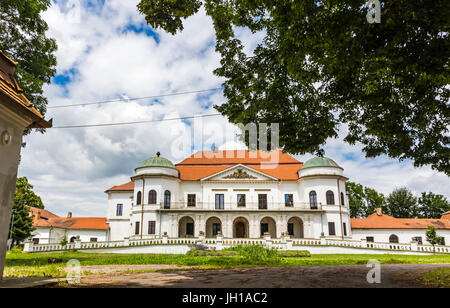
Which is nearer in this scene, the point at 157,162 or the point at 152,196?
the point at 152,196

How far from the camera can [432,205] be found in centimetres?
5531

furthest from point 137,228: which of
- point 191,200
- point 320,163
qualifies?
point 320,163

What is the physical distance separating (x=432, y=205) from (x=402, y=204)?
6.57 m

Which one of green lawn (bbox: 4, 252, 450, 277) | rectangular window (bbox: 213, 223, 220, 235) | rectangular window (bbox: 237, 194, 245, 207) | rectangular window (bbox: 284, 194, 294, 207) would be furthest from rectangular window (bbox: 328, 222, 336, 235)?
green lawn (bbox: 4, 252, 450, 277)

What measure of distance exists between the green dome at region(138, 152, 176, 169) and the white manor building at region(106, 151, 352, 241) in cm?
3

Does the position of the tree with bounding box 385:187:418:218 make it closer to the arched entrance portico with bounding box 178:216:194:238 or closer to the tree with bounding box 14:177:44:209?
the arched entrance portico with bounding box 178:216:194:238

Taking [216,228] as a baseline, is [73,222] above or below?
above

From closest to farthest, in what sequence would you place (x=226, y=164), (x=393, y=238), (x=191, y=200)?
(x=393, y=238)
(x=191, y=200)
(x=226, y=164)

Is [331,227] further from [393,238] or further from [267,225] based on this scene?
[393,238]

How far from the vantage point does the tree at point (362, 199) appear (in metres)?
53.5

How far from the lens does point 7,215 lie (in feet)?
22.0

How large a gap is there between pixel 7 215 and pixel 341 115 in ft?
32.4

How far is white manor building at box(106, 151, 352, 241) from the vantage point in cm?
3375

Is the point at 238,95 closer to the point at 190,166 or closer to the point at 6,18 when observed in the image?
the point at 6,18
